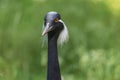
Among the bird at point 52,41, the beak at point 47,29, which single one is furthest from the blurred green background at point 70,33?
the beak at point 47,29

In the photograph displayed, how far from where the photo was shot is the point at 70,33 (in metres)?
13.9

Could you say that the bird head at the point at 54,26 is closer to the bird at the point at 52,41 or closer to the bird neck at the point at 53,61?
the bird at the point at 52,41

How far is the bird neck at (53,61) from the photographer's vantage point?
915 cm

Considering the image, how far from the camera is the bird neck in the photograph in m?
9.15

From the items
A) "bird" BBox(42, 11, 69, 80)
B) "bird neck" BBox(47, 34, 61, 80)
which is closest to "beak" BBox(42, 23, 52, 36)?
"bird" BBox(42, 11, 69, 80)

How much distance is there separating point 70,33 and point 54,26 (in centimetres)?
470

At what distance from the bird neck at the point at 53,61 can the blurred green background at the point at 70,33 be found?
3138 mm

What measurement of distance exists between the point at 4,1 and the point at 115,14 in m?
2.24

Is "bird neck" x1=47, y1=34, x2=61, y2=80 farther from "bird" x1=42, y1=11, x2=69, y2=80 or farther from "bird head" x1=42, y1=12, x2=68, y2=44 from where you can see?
"bird head" x1=42, y1=12, x2=68, y2=44

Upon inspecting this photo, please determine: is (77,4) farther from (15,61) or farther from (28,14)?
(15,61)

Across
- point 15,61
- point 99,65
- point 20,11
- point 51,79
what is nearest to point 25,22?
point 20,11

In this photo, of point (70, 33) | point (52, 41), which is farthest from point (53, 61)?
point (70, 33)

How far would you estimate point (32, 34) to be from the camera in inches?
Answer: 548

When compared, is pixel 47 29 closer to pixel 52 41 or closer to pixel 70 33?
pixel 52 41
